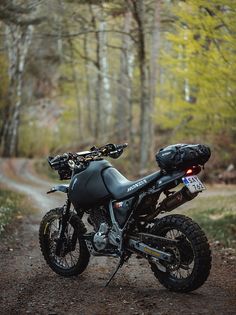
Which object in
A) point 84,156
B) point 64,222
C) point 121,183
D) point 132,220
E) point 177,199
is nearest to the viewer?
point 177,199

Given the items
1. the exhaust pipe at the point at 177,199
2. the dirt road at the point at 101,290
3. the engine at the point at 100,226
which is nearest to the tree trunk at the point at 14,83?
the dirt road at the point at 101,290

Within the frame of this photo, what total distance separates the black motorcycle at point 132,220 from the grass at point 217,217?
3.28 m

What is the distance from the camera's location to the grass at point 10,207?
10.1 meters

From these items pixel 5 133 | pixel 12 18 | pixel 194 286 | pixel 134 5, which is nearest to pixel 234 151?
pixel 134 5

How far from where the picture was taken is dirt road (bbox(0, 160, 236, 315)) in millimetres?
4789

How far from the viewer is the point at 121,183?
5633 mm

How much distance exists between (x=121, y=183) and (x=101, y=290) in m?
1.21

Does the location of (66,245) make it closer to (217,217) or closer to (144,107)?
(217,217)

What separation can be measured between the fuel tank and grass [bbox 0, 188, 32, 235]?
3484 millimetres

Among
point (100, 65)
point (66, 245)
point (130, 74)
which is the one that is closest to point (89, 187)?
point (66, 245)

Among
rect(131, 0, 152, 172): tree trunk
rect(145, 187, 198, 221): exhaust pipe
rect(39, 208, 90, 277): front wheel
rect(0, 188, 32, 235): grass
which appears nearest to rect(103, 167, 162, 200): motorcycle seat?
rect(145, 187, 198, 221): exhaust pipe

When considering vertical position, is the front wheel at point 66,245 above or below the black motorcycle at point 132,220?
below

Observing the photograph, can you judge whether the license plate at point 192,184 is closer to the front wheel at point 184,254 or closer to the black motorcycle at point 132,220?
the black motorcycle at point 132,220

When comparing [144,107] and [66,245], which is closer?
[66,245]
